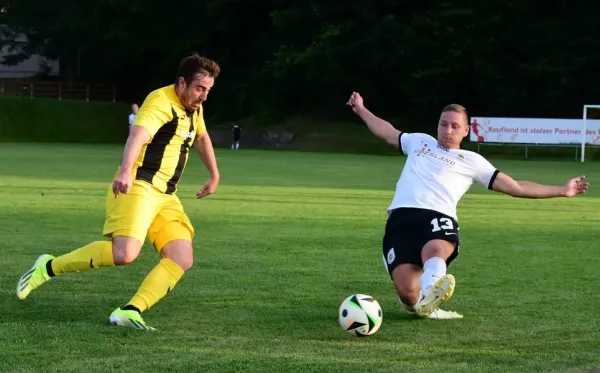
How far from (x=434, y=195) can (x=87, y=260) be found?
2.56 metres

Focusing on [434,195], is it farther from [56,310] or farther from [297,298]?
[56,310]

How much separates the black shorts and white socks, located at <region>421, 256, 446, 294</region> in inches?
14.0

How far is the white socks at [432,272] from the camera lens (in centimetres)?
686

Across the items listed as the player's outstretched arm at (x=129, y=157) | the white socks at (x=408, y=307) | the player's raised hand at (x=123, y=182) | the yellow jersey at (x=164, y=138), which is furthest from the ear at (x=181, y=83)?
the white socks at (x=408, y=307)

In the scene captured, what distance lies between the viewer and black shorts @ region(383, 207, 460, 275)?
24.5 ft

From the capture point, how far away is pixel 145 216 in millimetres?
7184

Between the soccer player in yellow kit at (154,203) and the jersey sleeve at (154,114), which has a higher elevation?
the jersey sleeve at (154,114)

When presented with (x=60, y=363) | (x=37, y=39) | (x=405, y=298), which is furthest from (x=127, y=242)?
(x=37, y=39)

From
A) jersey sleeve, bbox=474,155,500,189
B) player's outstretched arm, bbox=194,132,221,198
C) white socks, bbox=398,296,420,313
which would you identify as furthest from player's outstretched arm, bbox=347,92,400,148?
white socks, bbox=398,296,420,313

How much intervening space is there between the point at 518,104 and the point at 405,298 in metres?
48.5

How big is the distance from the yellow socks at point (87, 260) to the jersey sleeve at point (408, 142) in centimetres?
243

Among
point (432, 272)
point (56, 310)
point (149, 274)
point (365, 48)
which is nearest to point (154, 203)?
point (149, 274)

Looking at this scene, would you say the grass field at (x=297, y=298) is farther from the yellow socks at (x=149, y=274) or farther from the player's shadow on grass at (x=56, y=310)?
the yellow socks at (x=149, y=274)

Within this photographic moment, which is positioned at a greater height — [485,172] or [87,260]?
[485,172]
